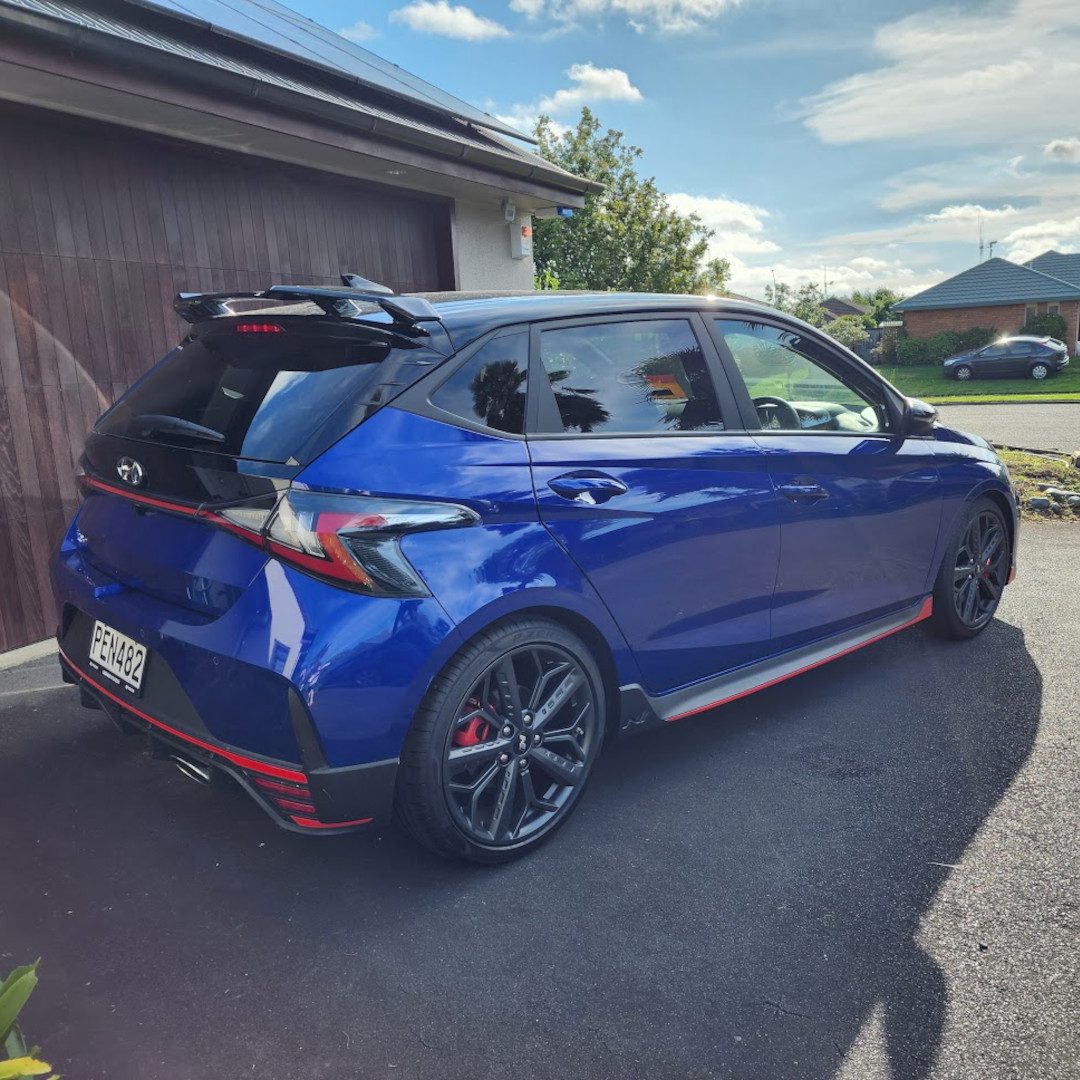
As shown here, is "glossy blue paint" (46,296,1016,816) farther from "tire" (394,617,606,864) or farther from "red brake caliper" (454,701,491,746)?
"red brake caliper" (454,701,491,746)

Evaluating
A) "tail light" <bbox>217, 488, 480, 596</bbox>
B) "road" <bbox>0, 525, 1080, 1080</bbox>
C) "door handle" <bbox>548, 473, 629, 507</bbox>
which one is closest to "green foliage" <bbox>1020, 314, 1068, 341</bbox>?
"road" <bbox>0, 525, 1080, 1080</bbox>

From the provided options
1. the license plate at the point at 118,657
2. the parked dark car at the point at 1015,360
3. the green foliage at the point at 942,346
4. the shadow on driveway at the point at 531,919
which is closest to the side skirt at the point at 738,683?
the shadow on driveway at the point at 531,919

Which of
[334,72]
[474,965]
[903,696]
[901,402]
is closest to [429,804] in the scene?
[474,965]

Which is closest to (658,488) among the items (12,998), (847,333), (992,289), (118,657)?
(118,657)

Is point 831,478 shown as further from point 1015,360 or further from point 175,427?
point 1015,360

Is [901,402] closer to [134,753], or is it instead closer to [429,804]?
[429,804]

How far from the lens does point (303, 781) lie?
223 cm

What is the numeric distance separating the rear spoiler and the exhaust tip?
4.18 ft

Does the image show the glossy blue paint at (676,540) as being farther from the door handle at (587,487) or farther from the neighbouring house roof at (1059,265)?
the neighbouring house roof at (1059,265)

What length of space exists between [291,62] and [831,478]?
4314 mm

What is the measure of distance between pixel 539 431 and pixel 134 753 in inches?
80.5

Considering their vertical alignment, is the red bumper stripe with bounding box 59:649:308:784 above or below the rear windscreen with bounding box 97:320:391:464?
below

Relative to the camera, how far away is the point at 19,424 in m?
4.61

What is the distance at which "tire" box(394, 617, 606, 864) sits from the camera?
94.2 inches
